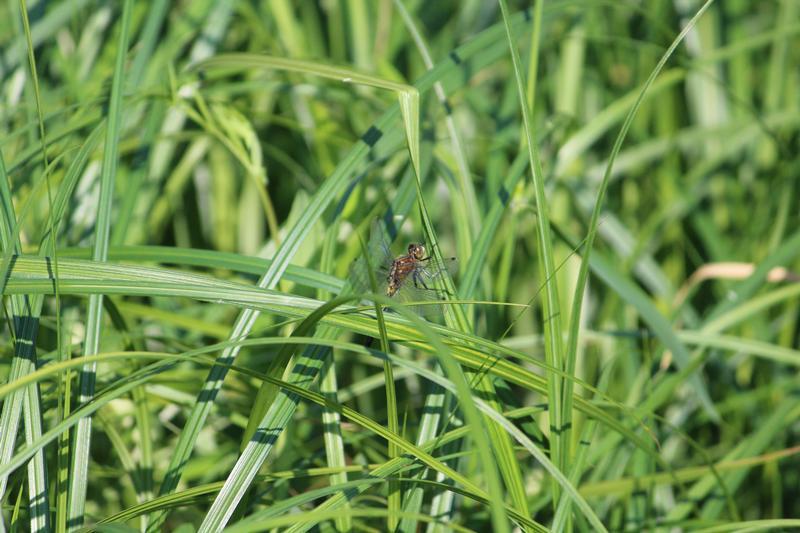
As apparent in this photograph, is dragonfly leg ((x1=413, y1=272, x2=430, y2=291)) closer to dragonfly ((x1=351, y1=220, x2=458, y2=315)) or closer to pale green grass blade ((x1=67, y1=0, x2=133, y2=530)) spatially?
dragonfly ((x1=351, y1=220, x2=458, y2=315))

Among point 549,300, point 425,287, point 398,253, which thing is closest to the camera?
point 549,300

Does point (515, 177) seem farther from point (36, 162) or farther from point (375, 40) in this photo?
point (375, 40)

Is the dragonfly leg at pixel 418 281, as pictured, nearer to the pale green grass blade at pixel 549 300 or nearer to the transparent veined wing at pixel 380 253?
the transparent veined wing at pixel 380 253

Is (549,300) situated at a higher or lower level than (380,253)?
lower

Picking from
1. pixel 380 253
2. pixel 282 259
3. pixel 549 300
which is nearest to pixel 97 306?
pixel 282 259

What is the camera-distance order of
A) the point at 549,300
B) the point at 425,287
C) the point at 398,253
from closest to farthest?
the point at 549,300, the point at 425,287, the point at 398,253

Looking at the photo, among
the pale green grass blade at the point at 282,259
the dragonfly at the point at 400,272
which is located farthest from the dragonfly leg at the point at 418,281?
the pale green grass blade at the point at 282,259

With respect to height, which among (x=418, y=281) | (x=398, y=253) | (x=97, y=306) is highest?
(x=398, y=253)

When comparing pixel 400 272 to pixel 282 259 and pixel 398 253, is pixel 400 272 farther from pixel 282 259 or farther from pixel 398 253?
pixel 398 253
